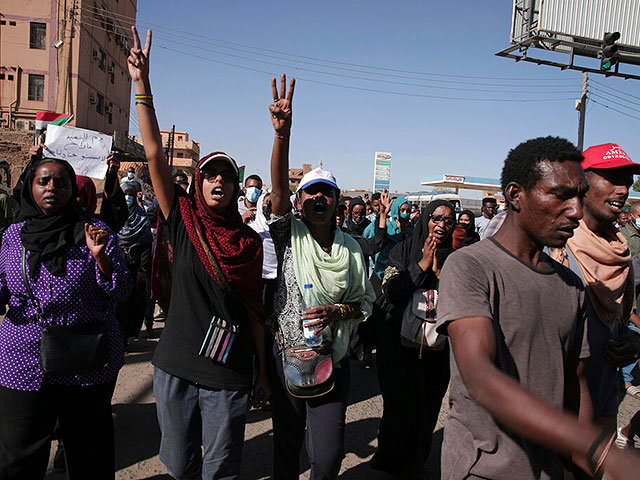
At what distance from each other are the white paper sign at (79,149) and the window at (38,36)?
94.6ft

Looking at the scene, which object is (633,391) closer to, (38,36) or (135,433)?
(135,433)

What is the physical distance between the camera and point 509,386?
1.19 meters

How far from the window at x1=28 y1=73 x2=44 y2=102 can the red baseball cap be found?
32.0 metres

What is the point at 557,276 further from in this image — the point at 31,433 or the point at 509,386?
the point at 31,433

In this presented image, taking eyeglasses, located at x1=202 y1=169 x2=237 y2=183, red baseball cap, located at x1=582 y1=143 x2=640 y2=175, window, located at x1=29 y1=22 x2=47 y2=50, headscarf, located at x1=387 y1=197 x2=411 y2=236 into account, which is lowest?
headscarf, located at x1=387 y1=197 x2=411 y2=236

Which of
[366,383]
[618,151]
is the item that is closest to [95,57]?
[366,383]

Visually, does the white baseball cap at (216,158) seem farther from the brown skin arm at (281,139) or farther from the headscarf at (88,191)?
the headscarf at (88,191)

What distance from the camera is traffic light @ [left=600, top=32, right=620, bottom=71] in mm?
10837

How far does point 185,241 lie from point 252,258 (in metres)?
0.36

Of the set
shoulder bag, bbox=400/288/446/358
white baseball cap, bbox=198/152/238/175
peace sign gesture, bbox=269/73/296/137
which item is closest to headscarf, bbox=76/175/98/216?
white baseball cap, bbox=198/152/238/175

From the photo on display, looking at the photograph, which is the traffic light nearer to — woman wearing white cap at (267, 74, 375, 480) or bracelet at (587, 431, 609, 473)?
woman wearing white cap at (267, 74, 375, 480)

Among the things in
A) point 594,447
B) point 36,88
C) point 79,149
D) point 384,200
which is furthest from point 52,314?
point 36,88

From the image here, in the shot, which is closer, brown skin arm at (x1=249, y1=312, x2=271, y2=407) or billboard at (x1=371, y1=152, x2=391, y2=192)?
brown skin arm at (x1=249, y1=312, x2=271, y2=407)

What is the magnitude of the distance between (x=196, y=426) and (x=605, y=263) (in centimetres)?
227
